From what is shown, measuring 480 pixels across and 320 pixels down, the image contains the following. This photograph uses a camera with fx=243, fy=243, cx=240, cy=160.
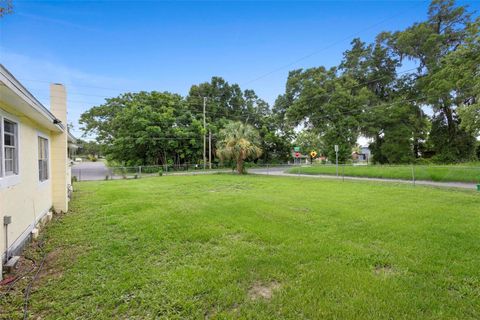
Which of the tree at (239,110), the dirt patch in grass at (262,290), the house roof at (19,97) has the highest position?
the tree at (239,110)

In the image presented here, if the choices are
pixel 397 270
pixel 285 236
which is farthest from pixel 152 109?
pixel 397 270

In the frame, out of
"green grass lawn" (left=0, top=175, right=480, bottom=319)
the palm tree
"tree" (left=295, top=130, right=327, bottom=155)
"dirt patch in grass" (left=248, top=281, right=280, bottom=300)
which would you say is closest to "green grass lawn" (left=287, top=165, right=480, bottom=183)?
the palm tree

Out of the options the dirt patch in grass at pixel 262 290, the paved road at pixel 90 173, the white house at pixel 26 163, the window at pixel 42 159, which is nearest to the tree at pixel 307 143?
the paved road at pixel 90 173

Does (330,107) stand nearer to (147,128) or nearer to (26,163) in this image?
(147,128)

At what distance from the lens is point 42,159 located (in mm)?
6246

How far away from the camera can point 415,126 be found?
24.0 metres

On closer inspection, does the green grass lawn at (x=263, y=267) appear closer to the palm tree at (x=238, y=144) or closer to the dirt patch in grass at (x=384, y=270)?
the dirt patch in grass at (x=384, y=270)

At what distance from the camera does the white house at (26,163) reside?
11.3 feet

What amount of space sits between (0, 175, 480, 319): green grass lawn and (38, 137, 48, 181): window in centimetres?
126

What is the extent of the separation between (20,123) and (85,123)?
99.5 feet

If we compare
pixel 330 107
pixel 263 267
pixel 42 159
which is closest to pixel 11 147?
pixel 42 159

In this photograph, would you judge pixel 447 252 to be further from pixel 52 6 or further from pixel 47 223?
pixel 52 6

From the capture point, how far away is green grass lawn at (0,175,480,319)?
2.38 meters

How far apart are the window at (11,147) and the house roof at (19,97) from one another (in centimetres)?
31
